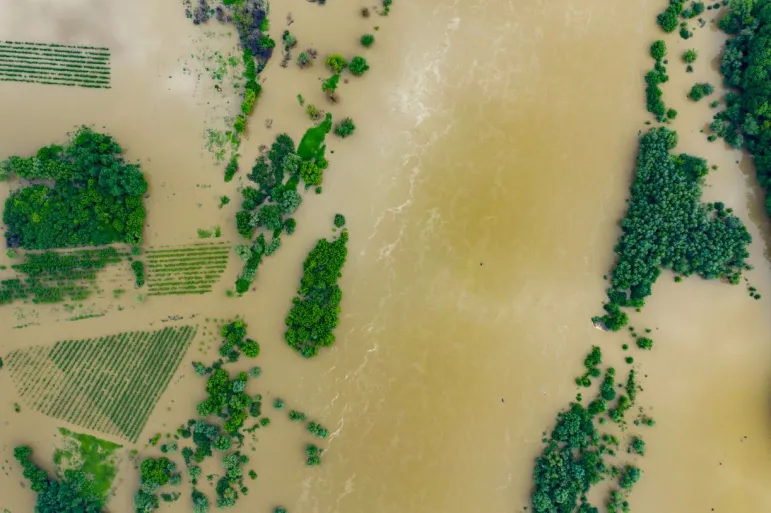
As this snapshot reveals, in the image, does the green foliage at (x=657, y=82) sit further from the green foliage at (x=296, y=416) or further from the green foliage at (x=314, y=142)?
the green foliage at (x=296, y=416)

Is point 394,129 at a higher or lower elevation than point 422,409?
higher

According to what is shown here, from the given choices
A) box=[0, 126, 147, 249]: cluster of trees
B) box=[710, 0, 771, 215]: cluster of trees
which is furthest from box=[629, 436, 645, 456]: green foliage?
box=[0, 126, 147, 249]: cluster of trees

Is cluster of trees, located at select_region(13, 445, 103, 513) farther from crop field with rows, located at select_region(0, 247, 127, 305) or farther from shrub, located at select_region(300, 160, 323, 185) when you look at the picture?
shrub, located at select_region(300, 160, 323, 185)

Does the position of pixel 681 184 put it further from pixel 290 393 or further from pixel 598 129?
pixel 290 393

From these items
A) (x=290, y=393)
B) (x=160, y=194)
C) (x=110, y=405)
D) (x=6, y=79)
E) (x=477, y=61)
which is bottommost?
(x=110, y=405)

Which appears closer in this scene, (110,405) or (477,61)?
(110,405)

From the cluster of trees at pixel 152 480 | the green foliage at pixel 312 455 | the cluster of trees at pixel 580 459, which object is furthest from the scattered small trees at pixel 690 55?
the cluster of trees at pixel 152 480

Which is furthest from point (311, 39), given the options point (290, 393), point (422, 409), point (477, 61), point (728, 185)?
point (728, 185)
